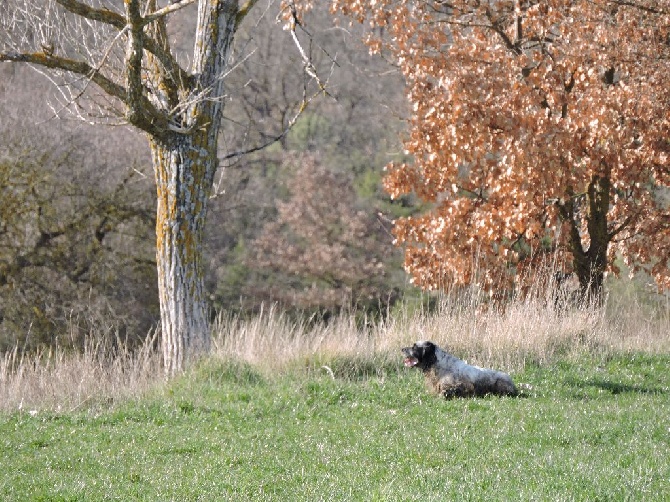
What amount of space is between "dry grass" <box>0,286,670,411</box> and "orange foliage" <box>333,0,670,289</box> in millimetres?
1625

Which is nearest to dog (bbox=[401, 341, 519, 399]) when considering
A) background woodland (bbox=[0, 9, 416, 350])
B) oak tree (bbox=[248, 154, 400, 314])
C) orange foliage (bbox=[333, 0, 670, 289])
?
background woodland (bbox=[0, 9, 416, 350])

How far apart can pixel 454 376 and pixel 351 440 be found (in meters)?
2.02

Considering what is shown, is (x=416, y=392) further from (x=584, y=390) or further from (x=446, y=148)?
(x=446, y=148)

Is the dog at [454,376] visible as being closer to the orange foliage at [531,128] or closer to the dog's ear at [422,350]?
the dog's ear at [422,350]

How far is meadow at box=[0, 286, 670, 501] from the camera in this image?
6.34m

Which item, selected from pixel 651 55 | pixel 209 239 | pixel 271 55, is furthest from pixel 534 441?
pixel 271 55

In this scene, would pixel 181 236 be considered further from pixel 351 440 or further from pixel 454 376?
pixel 351 440

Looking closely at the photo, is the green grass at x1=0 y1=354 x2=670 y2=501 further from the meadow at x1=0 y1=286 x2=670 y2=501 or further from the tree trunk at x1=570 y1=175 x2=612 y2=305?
the tree trunk at x1=570 y1=175 x2=612 y2=305

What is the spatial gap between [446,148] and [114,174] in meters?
10.7

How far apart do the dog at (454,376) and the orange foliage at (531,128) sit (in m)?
4.28

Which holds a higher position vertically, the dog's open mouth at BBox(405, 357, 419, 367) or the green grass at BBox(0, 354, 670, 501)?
the dog's open mouth at BBox(405, 357, 419, 367)

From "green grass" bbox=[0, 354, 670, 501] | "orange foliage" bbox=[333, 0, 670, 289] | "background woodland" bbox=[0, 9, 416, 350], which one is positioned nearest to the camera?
"green grass" bbox=[0, 354, 670, 501]

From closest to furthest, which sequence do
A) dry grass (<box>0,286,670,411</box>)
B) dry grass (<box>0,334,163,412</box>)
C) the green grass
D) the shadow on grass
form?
the green grass → the shadow on grass → dry grass (<box>0,334,163,412</box>) → dry grass (<box>0,286,670,411</box>)

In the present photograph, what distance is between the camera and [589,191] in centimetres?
1627
